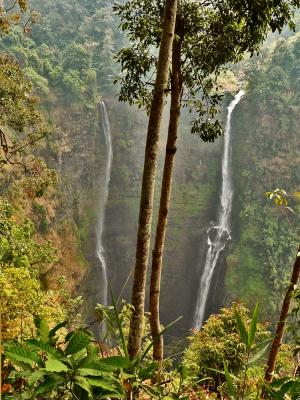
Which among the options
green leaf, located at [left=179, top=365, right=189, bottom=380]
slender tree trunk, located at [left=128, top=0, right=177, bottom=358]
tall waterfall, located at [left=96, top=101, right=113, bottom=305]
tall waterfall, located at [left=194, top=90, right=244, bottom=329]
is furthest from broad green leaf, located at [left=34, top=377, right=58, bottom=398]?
tall waterfall, located at [left=194, top=90, right=244, bottom=329]

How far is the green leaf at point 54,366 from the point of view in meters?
1.31

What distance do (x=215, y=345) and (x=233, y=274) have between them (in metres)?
12.0

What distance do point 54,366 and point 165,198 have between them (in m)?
3.46

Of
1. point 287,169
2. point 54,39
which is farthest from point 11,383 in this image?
point 54,39

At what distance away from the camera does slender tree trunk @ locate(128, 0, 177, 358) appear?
3.12 meters

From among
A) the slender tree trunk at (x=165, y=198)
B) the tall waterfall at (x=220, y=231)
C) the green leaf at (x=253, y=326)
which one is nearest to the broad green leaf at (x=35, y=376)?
the green leaf at (x=253, y=326)

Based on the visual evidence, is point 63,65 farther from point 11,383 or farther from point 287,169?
point 11,383

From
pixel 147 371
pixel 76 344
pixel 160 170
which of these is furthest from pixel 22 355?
pixel 160 170

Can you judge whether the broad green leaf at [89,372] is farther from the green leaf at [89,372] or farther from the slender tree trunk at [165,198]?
the slender tree trunk at [165,198]

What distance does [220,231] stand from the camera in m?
21.6

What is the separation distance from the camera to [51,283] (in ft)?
51.7

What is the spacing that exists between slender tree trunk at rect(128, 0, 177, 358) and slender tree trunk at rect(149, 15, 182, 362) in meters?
1.28

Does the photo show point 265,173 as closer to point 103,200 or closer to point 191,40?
point 103,200

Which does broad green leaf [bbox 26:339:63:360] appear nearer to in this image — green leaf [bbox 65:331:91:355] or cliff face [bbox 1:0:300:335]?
green leaf [bbox 65:331:91:355]
